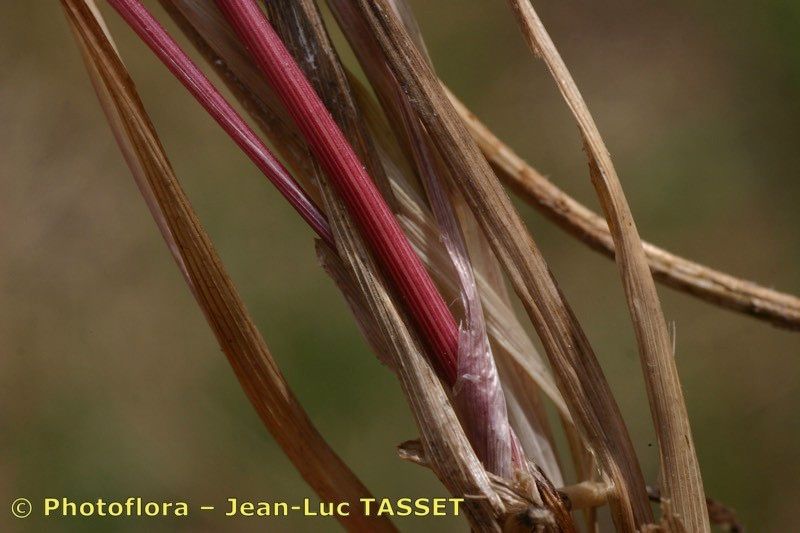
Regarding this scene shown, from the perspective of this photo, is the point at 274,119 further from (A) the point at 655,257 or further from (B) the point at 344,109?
(A) the point at 655,257

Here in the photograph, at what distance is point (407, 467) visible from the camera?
45.4 inches

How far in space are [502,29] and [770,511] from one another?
86cm

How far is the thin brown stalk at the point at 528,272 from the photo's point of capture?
39 centimetres

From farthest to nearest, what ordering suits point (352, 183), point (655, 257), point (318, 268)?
point (318, 268) < point (655, 257) < point (352, 183)

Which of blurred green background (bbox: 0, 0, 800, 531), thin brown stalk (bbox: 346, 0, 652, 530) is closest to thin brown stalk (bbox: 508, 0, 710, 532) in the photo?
thin brown stalk (bbox: 346, 0, 652, 530)

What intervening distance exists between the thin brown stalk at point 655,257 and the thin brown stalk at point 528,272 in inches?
4.4

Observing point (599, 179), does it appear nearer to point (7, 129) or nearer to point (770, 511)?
point (770, 511)

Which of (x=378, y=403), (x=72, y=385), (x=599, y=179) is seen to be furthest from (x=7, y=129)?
(x=599, y=179)

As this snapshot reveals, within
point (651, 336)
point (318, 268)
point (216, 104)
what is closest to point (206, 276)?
point (216, 104)

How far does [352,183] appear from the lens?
1.23ft

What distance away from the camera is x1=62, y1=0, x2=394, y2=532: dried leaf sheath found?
40 cm

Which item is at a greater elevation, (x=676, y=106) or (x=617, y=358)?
(x=676, y=106)

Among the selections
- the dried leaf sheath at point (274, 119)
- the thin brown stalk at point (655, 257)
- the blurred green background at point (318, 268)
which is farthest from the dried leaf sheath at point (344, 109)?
the blurred green background at point (318, 268)

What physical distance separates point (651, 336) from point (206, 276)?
0.23m
